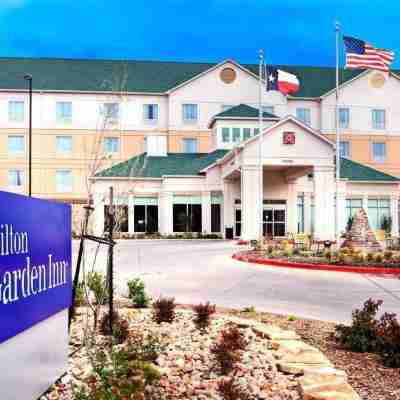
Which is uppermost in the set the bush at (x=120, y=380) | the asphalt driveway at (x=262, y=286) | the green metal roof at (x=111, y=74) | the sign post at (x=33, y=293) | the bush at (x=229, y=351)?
the green metal roof at (x=111, y=74)

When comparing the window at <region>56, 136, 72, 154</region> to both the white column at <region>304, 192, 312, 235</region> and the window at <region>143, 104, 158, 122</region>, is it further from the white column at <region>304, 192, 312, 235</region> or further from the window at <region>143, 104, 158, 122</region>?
the white column at <region>304, 192, 312, 235</region>

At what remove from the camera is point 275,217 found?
42094 mm

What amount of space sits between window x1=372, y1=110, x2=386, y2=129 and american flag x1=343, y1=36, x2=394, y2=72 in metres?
34.2

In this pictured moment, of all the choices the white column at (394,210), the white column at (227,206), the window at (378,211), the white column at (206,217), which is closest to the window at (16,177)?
the white column at (206,217)

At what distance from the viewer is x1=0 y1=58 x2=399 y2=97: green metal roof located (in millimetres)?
55344

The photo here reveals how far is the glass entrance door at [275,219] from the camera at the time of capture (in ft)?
137

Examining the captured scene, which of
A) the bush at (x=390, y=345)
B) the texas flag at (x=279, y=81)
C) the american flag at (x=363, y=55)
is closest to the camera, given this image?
the bush at (x=390, y=345)

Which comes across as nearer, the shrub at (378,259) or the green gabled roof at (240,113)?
the shrub at (378,259)

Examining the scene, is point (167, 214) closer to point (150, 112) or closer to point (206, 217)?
point (206, 217)

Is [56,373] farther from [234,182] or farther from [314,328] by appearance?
[234,182]

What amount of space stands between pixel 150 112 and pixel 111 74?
5.48m

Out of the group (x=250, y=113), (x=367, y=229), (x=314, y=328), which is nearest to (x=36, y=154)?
(x=250, y=113)

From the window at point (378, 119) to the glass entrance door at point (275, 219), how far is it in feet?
66.4

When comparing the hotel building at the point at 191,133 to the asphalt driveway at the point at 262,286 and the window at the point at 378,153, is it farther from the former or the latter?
the asphalt driveway at the point at 262,286
